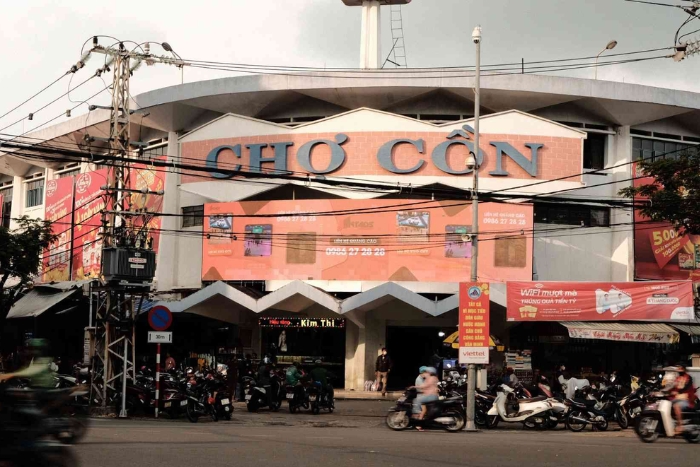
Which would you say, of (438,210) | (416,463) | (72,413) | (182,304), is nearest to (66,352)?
(182,304)

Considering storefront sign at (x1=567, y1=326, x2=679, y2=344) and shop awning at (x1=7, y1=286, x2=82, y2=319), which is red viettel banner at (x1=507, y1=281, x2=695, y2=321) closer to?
storefront sign at (x1=567, y1=326, x2=679, y2=344)

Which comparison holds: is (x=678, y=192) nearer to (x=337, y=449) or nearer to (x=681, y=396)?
(x=681, y=396)

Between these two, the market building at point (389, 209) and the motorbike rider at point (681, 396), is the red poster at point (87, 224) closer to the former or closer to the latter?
the market building at point (389, 209)

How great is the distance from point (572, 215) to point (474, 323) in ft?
→ 52.4

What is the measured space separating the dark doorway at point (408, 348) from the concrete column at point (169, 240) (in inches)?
360

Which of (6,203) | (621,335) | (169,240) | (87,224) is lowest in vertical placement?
(621,335)

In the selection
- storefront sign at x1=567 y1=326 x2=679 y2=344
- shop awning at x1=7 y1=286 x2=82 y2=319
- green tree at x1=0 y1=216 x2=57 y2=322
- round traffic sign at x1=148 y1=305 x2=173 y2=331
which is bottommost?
storefront sign at x1=567 y1=326 x2=679 y2=344

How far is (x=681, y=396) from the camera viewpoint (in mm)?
16188

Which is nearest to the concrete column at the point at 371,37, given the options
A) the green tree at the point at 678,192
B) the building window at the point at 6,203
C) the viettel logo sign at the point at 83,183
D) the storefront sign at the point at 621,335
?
the viettel logo sign at the point at 83,183

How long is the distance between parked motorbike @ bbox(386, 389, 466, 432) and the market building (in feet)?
38.4

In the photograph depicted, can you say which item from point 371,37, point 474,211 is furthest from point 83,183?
point 474,211

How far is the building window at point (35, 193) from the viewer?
49.6 meters

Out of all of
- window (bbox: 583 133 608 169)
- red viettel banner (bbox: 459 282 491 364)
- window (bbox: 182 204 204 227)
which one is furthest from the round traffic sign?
window (bbox: 583 133 608 169)

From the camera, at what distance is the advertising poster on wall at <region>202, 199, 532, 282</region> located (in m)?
33.0
